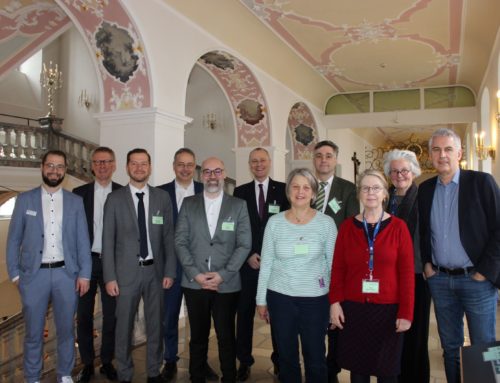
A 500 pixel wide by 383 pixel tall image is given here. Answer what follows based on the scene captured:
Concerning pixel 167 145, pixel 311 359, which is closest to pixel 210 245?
pixel 311 359

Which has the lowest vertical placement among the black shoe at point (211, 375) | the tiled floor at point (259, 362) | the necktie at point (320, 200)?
the tiled floor at point (259, 362)

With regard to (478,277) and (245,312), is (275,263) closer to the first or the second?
(245,312)

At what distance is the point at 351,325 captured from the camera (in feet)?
7.30

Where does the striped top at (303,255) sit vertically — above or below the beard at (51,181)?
below

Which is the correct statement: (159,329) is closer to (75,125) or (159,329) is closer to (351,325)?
(351,325)

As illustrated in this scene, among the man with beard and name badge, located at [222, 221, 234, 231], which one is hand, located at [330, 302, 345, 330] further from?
the man with beard

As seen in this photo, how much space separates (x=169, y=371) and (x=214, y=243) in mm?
1127

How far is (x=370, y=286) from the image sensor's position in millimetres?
2174

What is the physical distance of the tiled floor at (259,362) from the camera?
3217mm

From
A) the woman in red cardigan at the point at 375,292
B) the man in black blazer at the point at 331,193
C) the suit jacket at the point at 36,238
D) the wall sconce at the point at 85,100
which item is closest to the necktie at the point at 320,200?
the man in black blazer at the point at 331,193

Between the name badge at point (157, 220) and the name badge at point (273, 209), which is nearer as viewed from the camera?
the name badge at point (157, 220)

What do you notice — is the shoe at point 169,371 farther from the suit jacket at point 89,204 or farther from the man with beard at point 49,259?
the suit jacket at point 89,204

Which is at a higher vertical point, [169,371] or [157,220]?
[157,220]

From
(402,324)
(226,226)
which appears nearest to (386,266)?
(402,324)
